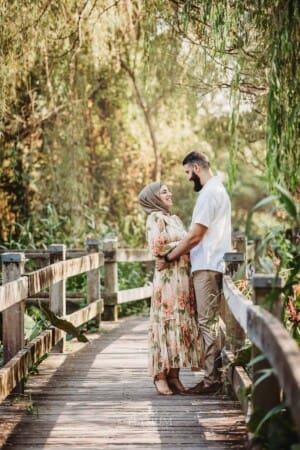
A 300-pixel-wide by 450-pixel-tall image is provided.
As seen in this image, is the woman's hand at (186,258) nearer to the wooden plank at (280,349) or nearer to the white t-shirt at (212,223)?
the white t-shirt at (212,223)

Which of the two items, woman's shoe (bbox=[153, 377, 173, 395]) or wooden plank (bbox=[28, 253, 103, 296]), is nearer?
woman's shoe (bbox=[153, 377, 173, 395])

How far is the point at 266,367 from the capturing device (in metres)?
4.45

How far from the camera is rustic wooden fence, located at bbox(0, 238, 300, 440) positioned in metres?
3.60

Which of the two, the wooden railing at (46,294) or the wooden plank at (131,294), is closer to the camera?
the wooden railing at (46,294)

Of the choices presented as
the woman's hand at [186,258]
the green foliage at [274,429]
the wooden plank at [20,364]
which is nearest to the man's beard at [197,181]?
the woman's hand at [186,258]

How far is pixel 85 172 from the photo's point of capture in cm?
1529

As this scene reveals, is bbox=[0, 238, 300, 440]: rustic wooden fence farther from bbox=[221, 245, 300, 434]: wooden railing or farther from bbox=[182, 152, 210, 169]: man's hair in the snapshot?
bbox=[182, 152, 210, 169]: man's hair

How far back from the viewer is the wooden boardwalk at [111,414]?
5.10 m

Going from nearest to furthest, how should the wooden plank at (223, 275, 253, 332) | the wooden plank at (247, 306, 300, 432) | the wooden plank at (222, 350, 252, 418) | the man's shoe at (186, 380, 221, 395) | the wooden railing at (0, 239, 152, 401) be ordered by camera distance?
the wooden plank at (247, 306, 300, 432)
the wooden plank at (223, 275, 253, 332)
the wooden plank at (222, 350, 252, 418)
the wooden railing at (0, 239, 152, 401)
the man's shoe at (186, 380, 221, 395)

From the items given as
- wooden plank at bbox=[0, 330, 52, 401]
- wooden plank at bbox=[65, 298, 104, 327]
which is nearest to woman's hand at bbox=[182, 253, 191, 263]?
wooden plank at bbox=[0, 330, 52, 401]

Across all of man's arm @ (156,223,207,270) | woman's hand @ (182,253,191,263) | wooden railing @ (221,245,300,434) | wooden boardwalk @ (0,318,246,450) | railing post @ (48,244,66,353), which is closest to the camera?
wooden railing @ (221,245,300,434)

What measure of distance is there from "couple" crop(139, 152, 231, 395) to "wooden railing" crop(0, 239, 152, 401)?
963 mm

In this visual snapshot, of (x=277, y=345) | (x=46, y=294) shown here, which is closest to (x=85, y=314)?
(x=46, y=294)

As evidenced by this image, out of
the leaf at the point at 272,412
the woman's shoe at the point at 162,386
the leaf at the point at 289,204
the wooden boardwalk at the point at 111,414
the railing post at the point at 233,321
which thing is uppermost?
the leaf at the point at 289,204
